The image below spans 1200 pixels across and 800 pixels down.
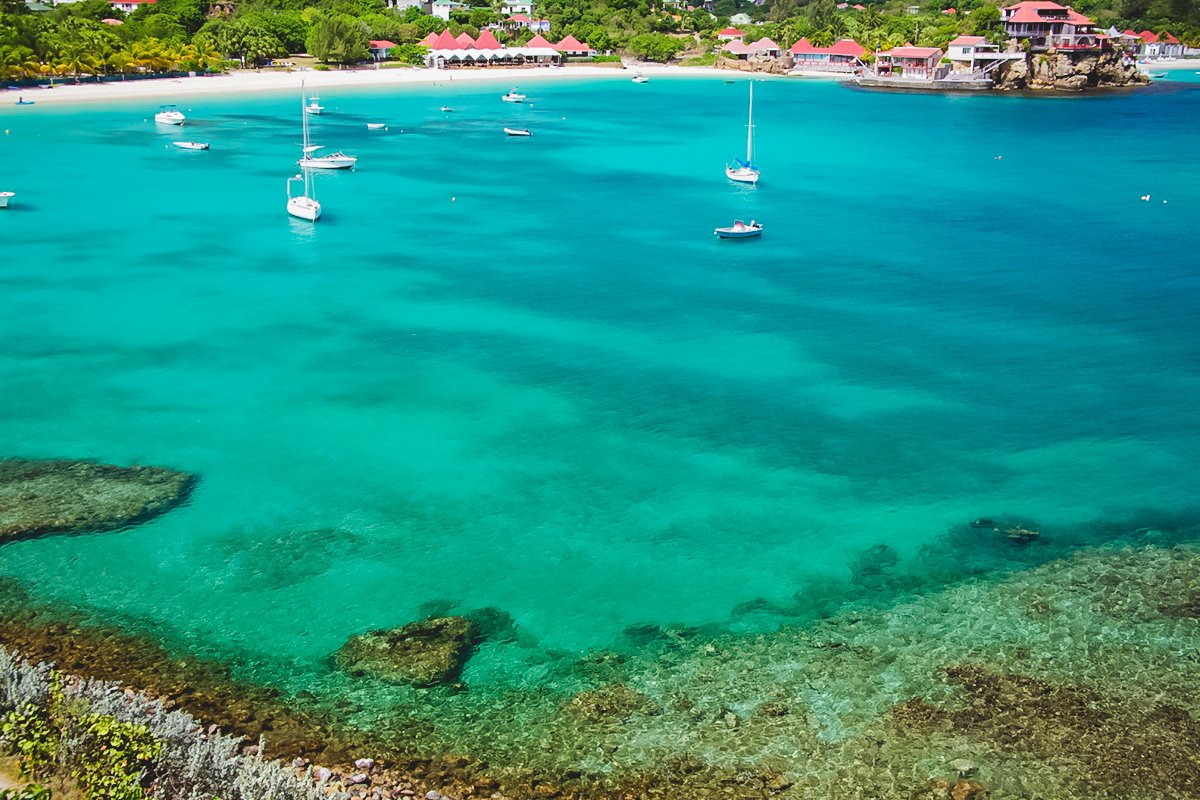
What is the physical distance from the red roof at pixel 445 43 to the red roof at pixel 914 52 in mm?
81908

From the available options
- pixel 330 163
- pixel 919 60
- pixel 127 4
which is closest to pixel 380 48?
pixel 127 4

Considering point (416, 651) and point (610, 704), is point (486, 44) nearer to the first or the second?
point (416, 651)

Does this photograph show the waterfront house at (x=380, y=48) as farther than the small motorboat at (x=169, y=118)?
Yes

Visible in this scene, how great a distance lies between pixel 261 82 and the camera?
513 ft

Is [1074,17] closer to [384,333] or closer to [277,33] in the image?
[277,33]

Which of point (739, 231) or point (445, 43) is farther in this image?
point (445, 43)

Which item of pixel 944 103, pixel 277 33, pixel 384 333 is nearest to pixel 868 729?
pixel 384 333

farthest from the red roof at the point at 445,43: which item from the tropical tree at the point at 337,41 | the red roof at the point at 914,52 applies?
the red roof at the point at 914,52

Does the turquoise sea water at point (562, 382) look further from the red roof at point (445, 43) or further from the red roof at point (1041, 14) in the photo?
the red roof at point (445, 43)

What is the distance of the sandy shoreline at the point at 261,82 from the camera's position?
134 metres

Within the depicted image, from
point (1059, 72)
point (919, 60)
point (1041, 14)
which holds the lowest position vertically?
point (1059, 72)

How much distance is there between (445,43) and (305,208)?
13404 centimetres

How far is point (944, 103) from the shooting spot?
160 m

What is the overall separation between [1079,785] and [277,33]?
181022 mm
